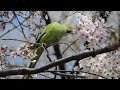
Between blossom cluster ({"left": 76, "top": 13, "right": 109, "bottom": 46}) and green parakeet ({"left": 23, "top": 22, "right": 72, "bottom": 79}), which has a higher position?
green parakeet ({"left": 23, "top": 22, "right": 72, "bottom": 79})

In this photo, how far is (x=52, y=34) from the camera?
8.48 ft

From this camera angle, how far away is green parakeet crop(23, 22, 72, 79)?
2.50m

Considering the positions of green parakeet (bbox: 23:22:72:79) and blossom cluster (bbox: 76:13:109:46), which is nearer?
blossom cluster (bbox: 76:13:109:46)

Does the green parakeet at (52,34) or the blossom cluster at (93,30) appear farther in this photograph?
the green parakeet at (52,34)

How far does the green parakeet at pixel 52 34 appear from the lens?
2496mm

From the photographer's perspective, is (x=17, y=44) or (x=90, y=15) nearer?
(x=90, y=15)

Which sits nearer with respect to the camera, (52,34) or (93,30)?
(93,30)

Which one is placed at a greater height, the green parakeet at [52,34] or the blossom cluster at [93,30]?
the green parakeet at [52,34]
